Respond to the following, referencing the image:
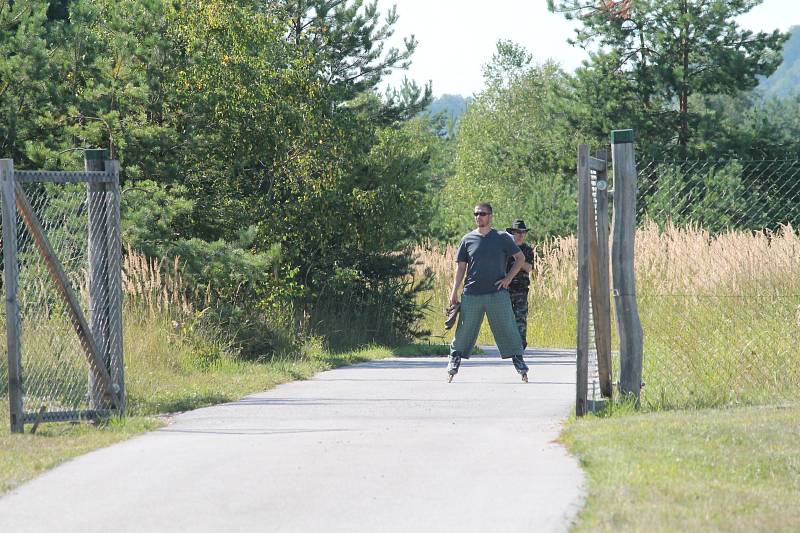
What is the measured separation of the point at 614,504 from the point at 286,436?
147 inches

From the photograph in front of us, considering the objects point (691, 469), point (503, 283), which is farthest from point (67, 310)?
point (691, 469)

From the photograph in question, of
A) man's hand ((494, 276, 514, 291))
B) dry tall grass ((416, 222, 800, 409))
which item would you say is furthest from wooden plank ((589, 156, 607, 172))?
man's hand ((494, 276, 514, 291))

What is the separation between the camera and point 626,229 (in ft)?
37.6

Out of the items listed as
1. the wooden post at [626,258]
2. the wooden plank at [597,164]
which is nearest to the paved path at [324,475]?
the wooden post at [626,258]

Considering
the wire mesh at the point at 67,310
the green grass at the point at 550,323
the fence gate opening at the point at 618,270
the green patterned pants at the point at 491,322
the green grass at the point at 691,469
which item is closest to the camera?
the green grass at the point at 691,469

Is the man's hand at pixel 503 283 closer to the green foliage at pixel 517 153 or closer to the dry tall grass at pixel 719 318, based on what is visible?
the dry tall grass at pixel 719 318

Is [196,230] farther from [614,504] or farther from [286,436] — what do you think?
[614,504]

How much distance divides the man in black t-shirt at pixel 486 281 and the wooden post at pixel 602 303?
106 inches

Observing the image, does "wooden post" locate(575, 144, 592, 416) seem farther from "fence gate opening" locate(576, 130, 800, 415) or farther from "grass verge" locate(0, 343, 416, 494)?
"grass verge" locate(0, 343, 416, 494)

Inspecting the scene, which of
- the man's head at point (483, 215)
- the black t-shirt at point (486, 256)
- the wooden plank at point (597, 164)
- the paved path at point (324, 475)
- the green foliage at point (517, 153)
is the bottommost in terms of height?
the paved path at point (324, 475)

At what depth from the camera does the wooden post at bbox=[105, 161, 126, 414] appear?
37.7 ft

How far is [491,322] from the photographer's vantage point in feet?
47.6

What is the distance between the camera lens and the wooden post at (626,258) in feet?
37.5

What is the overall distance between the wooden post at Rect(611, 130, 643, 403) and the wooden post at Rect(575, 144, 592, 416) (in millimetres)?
525
